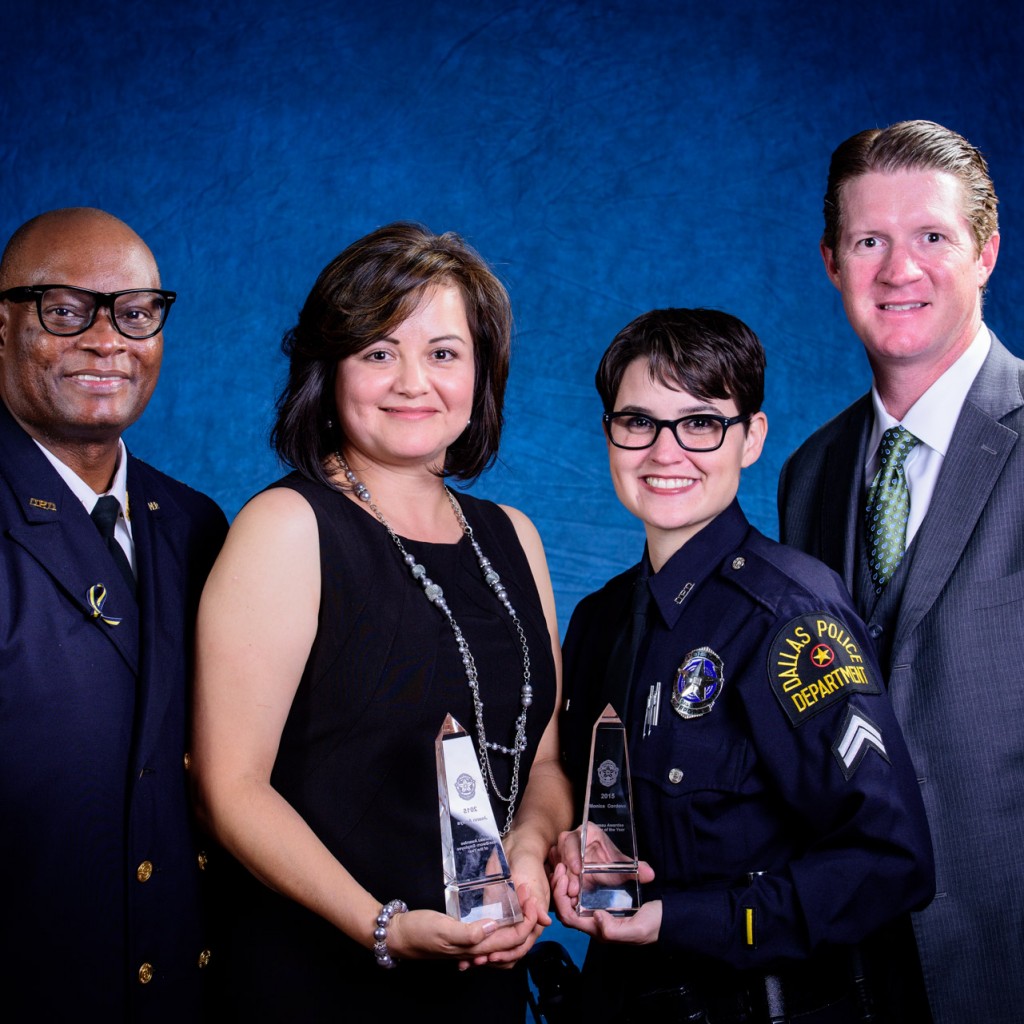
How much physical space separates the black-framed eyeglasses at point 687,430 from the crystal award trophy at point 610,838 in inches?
21.2

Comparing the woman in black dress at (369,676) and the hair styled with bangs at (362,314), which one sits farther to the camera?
the hair styled with bangs at (362,314)

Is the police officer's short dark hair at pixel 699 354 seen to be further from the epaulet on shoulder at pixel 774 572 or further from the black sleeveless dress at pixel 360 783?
the black sleeveless dress at pixel 360 783

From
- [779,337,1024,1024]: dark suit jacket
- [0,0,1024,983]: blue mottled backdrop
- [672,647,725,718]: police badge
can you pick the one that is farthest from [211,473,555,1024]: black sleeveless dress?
[0,0,1024,983]: blue mottled backdrop

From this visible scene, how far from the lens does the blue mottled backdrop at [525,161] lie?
4.21 m

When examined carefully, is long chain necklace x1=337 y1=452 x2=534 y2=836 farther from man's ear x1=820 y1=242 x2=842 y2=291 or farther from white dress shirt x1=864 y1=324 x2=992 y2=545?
man's ear x1=820 y1=242 x2=842 y2=291

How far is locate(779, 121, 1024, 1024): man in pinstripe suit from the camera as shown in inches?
94.7

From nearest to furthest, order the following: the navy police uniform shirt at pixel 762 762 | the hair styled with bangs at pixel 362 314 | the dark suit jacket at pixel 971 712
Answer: the navy police uniform shirt at pixel 762 762 < the hair styled with bangs at pixel 362 314 < the dark suit jacket at pixel 971 712

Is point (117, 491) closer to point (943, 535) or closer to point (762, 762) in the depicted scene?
point (762, 762)

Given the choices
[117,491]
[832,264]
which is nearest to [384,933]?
[117,491]

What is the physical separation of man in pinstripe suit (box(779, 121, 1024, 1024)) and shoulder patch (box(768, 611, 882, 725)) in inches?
14.4

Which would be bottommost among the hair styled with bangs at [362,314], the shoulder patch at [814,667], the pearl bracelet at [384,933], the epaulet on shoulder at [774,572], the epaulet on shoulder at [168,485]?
the pearl bracelet at [384,933]

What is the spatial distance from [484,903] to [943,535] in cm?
116

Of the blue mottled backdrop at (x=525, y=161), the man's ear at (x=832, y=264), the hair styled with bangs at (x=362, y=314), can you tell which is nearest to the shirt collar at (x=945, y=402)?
the man's ear at (x=832, y=264)

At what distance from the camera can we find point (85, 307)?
2.34m
